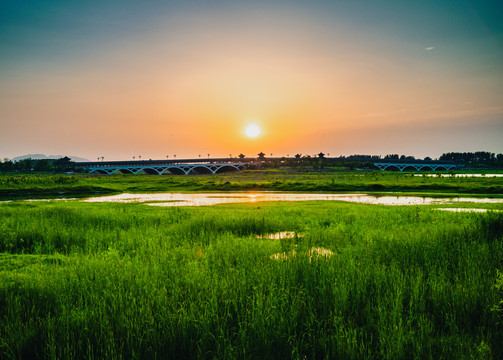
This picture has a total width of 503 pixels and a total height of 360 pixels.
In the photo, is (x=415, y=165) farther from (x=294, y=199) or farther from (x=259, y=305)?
(x=259, y=305)

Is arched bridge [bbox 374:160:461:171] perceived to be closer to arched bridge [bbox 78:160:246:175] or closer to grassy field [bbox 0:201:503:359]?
arched bridge [bbox 78:160:246:175]

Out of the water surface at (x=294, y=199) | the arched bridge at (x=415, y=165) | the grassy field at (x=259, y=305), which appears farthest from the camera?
the arched bridge at (x=415, y=165)

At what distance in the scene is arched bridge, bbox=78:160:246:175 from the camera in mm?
112062

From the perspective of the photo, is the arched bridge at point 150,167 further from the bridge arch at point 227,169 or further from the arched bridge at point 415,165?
the arched bridge at point 415,165

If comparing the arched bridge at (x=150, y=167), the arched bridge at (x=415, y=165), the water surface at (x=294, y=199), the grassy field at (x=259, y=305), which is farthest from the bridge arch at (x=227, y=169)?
the grassy field at (x=259, y=305)

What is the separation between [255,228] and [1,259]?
30.6ft

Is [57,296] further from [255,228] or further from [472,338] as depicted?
[255,228]

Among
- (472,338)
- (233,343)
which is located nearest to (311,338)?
(233,343)

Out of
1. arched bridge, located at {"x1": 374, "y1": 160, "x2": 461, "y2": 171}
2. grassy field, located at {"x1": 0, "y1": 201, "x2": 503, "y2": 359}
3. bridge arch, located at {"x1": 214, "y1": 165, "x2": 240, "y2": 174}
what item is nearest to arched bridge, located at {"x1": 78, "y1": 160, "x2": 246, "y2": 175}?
bridge arch, located at {"x1": 214, "y1": 165, "x2": 240, "y2": 174}

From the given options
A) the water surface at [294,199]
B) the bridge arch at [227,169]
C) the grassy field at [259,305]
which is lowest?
the water surface at [294,199]

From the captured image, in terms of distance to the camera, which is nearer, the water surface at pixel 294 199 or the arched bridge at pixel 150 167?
the water surface at pixel 294 199

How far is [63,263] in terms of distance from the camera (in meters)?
8.68

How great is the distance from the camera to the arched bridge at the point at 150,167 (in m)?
112

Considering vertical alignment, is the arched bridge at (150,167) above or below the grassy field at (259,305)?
above
